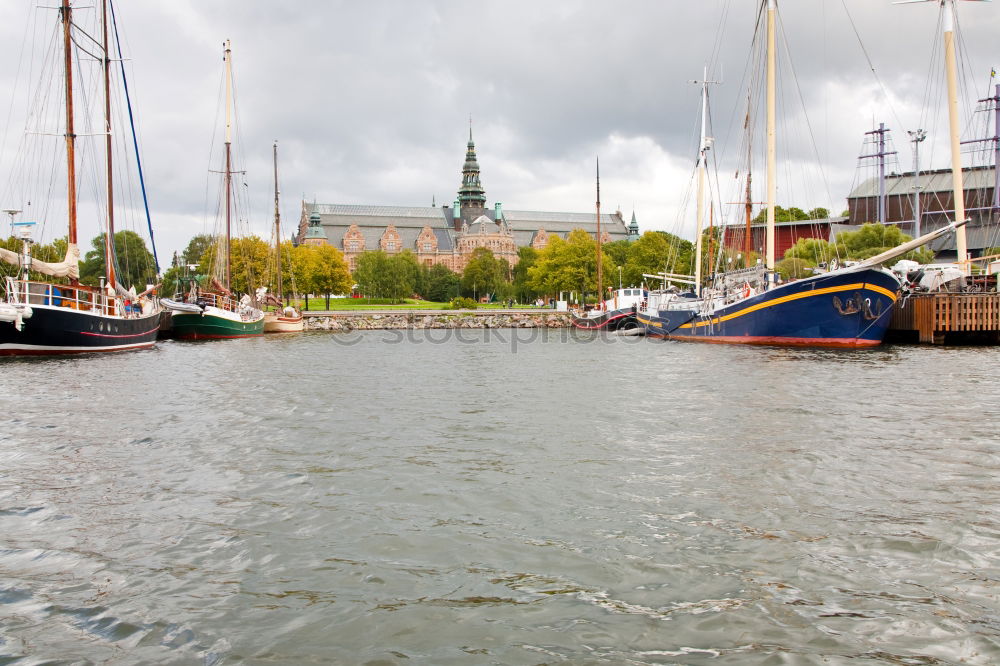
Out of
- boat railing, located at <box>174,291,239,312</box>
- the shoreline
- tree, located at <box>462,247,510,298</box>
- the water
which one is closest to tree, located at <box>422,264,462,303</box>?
tree, located at <box>462,247,510,298</box>

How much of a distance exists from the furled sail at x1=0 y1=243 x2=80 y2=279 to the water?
1624 cm

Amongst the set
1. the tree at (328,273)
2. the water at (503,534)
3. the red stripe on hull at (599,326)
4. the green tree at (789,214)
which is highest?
the green tree at (789,214)

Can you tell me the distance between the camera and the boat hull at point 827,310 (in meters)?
32.7

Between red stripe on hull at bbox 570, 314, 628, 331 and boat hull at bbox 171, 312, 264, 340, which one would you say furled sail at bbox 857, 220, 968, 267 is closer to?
red stripe on hull at bbox 570, 314, 628, 331

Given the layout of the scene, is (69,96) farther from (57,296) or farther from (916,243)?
(916,243)

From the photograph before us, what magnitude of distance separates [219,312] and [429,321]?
3397 cm

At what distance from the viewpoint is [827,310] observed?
3366 cm

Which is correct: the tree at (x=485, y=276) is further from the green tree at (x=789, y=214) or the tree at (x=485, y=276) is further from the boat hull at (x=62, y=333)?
the boat hull at (x=62, y=333)

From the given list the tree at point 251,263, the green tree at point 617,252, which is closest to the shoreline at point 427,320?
the tree at point 251,263

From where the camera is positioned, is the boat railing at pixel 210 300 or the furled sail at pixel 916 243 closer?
the furled sail at pixel 916 243

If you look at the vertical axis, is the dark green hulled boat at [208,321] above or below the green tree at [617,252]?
below

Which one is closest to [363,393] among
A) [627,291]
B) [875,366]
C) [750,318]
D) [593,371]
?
[593,371]

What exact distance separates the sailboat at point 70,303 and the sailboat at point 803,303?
30338 millimetres

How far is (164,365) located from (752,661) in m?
26.8
